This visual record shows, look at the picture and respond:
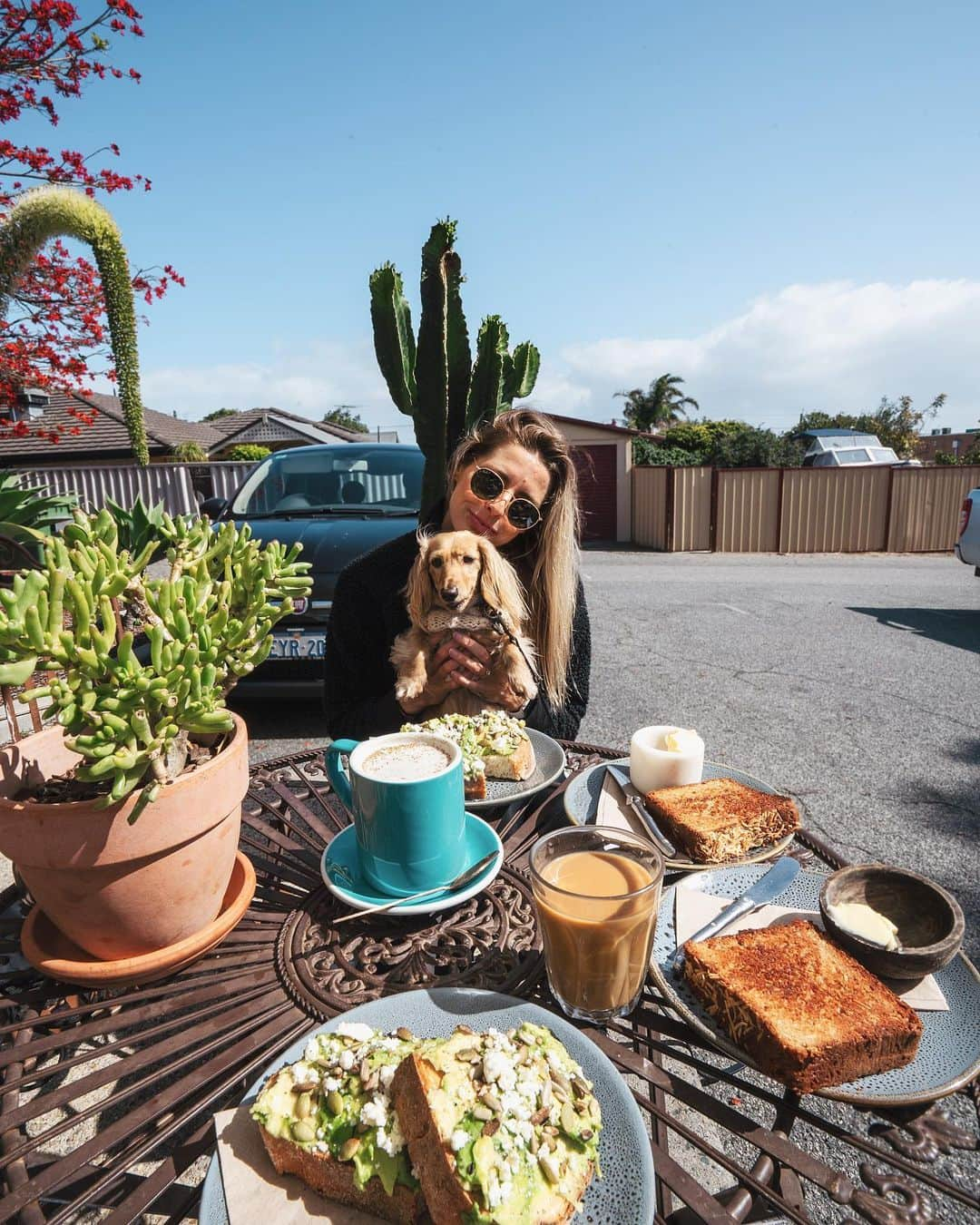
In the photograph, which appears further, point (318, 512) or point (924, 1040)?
point (318, 512)

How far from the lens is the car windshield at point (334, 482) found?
16.4 feet

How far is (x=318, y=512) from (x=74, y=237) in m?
2.18

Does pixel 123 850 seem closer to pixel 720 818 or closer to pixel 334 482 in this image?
pixel 720 818

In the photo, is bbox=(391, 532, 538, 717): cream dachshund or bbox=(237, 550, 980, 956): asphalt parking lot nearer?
bbox=(391, 532, 538, 717): cream dachshund

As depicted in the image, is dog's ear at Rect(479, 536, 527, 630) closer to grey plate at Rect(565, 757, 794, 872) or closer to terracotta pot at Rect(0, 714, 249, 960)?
grey plate at Rect(565, 757, 794, 872)

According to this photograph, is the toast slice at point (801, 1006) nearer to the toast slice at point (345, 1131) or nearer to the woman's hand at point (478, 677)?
the toast slice at point (345, 1131)

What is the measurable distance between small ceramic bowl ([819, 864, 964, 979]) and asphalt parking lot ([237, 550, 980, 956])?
1.91 metres

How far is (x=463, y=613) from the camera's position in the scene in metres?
2.13

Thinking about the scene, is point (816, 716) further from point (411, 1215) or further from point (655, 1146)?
point (411, 1215)

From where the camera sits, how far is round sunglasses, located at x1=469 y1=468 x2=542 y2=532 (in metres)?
2.24

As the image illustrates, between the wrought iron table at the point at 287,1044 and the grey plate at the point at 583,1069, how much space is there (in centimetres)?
9

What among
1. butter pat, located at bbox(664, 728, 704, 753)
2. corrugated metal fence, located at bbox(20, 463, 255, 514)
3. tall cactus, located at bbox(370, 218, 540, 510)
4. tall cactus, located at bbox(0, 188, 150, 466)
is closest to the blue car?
tall cactus, located at bbox(370, 218, 540, 510)

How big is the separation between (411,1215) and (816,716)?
17.1ft

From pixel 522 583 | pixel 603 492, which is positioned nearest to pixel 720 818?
pixel 522 583
